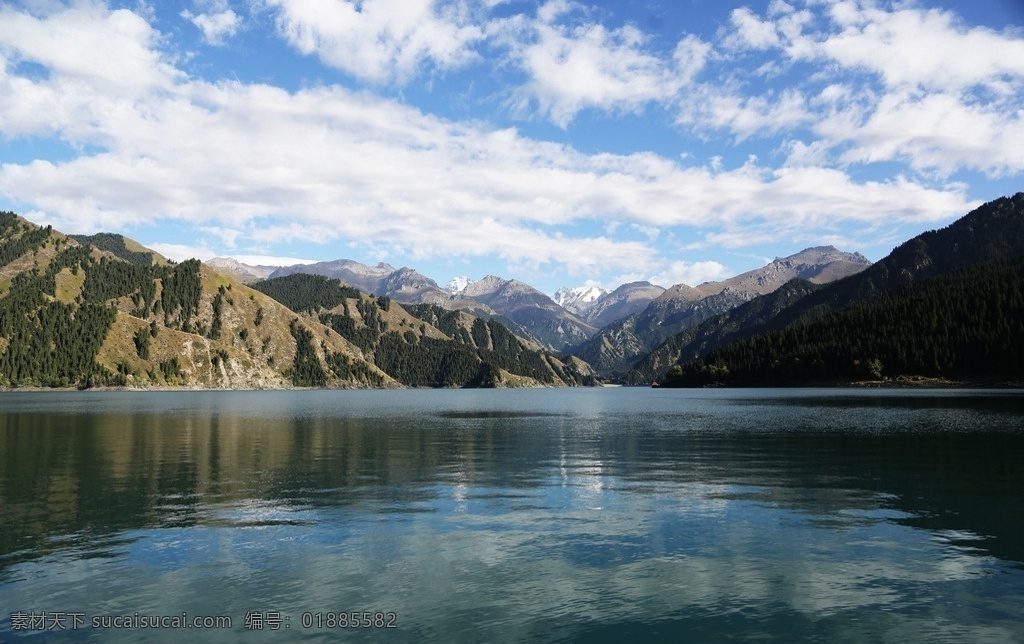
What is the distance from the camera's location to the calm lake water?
22203mm

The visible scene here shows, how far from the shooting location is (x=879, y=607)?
76.2ft

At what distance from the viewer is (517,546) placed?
31.6 m

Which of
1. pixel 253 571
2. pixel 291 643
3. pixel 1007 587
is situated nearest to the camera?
pixel 291 643

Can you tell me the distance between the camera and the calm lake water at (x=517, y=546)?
22203 mm

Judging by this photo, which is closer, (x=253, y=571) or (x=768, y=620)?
(x=768, y=620)

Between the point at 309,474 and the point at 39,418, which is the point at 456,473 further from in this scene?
the point at 39,418

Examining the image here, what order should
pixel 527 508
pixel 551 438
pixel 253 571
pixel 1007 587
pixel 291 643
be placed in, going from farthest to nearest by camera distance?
1. pixel 551 438
2. pixel 527 508
3. pixel 253 571
4. pixel 1007 587
5. pixel 291 643

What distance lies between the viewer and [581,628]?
2147 cm

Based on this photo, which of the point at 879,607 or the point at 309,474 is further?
the point at 309,474

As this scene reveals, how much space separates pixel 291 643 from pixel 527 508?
21986mm

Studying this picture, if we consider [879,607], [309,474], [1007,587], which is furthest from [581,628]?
[309,474]

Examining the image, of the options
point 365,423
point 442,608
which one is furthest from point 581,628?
point 365,423

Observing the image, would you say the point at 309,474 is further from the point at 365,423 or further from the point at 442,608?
the point at 365,423

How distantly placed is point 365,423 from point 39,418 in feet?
203
